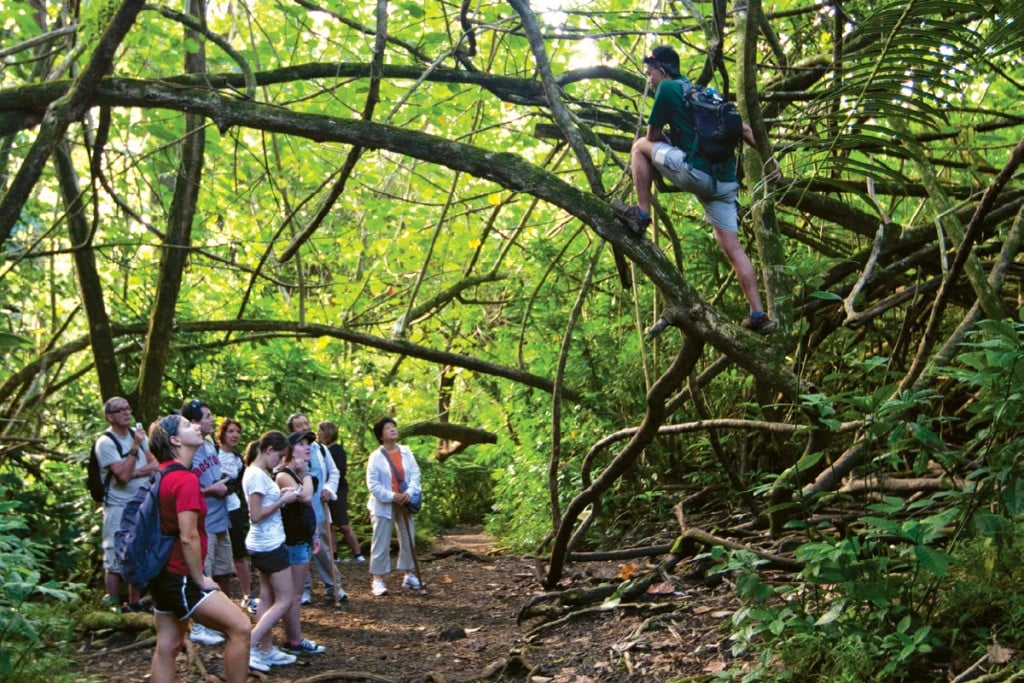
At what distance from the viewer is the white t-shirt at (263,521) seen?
7.06m

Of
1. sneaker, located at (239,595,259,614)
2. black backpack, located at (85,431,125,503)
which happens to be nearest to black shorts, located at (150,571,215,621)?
black backpack, located at (85,431,125,503)

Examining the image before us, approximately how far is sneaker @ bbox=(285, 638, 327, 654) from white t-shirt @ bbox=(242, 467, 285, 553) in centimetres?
97

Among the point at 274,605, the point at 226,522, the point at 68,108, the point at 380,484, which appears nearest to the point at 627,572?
the point at 274,605

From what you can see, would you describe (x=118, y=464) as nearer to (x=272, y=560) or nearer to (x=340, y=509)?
(x=272, y=560)

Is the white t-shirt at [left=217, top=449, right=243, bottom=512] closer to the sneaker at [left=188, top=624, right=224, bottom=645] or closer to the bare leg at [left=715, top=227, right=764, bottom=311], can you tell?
the sneaker at [left=188, top=624, right=224, bottom=645]

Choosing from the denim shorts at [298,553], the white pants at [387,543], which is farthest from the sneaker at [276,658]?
the white pants at [387,543]

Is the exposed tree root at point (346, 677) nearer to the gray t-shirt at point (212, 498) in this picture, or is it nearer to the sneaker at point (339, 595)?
the gray t-shirt at point (212, 498)

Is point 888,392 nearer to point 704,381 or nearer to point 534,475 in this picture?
point 704,381

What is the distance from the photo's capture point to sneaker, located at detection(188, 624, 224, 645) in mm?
7820

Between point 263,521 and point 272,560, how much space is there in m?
0.28

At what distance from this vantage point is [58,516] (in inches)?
376

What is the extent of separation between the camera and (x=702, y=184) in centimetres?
551

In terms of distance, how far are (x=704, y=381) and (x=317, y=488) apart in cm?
396

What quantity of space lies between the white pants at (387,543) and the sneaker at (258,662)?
306cm
